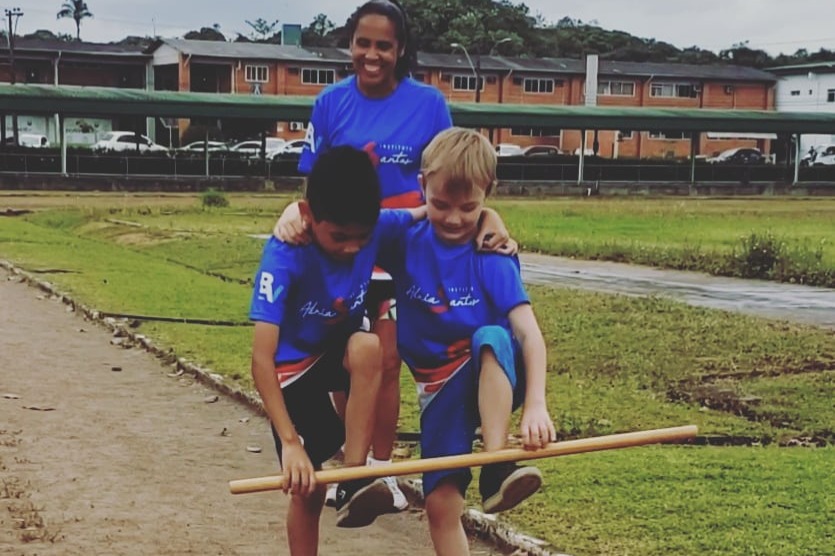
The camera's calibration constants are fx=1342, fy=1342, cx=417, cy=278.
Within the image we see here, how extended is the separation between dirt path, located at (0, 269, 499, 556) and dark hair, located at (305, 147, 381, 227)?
1.85m

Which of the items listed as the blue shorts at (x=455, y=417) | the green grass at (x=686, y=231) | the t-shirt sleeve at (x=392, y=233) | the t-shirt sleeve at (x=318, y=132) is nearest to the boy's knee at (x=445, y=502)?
the blue shorts at (x=455, y=417)

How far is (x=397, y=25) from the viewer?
16.2 feet

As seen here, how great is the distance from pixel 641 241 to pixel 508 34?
72.6 m

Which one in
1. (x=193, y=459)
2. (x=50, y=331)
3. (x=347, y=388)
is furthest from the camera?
(x=50, y=331)

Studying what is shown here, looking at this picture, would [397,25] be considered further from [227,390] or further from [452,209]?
[227,390]

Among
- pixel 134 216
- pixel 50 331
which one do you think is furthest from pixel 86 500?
pixel 134 216

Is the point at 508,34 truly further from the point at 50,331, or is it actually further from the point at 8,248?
the point at 50,331

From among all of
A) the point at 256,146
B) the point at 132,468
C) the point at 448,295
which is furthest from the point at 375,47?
the point at 256,146

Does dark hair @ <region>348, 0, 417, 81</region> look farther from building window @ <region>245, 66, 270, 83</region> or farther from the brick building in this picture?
building window @ <region>245, 66, 270, 83</region>

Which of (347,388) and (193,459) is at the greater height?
(347,388)

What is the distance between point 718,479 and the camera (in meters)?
6.25

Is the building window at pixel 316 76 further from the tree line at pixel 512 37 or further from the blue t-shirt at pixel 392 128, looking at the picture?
the blue t-shirt at pixel 392 128

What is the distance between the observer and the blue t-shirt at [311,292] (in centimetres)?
407

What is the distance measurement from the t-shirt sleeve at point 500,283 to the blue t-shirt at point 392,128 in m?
0.95
